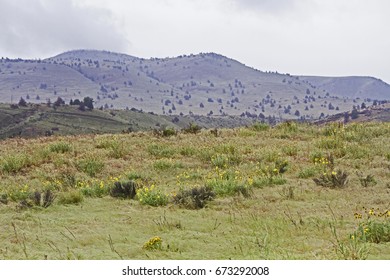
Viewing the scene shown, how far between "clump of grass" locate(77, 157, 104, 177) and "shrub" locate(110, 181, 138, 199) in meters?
2.60

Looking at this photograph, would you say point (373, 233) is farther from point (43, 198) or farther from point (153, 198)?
point (43, 198)

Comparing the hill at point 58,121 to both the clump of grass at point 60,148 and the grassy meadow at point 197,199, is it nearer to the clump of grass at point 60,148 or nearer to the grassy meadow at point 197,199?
the clump of grass at point 60,148

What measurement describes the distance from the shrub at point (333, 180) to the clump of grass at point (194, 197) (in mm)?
2902

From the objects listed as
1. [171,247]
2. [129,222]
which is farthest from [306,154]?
[171,247]

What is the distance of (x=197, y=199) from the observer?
931 centimetres

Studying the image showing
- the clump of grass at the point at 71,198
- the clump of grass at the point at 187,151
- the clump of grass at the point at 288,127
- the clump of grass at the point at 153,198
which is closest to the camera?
the clump of grass at the point at 153,198

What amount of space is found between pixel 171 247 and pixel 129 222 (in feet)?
6.50

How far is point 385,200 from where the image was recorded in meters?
9.12

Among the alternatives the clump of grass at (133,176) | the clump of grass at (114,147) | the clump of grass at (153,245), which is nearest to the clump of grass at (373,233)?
the clump of grass at (153,245)

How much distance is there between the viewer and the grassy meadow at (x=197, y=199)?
20.7 feet

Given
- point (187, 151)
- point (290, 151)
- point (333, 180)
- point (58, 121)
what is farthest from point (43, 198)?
point (58, 121)

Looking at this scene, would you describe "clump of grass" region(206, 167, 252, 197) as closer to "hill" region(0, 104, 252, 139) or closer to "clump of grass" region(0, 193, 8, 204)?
"clump of grass" region(0, 193, 8, 204)

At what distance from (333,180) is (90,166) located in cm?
713

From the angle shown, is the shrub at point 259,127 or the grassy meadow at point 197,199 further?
the shrub at point 259,127
